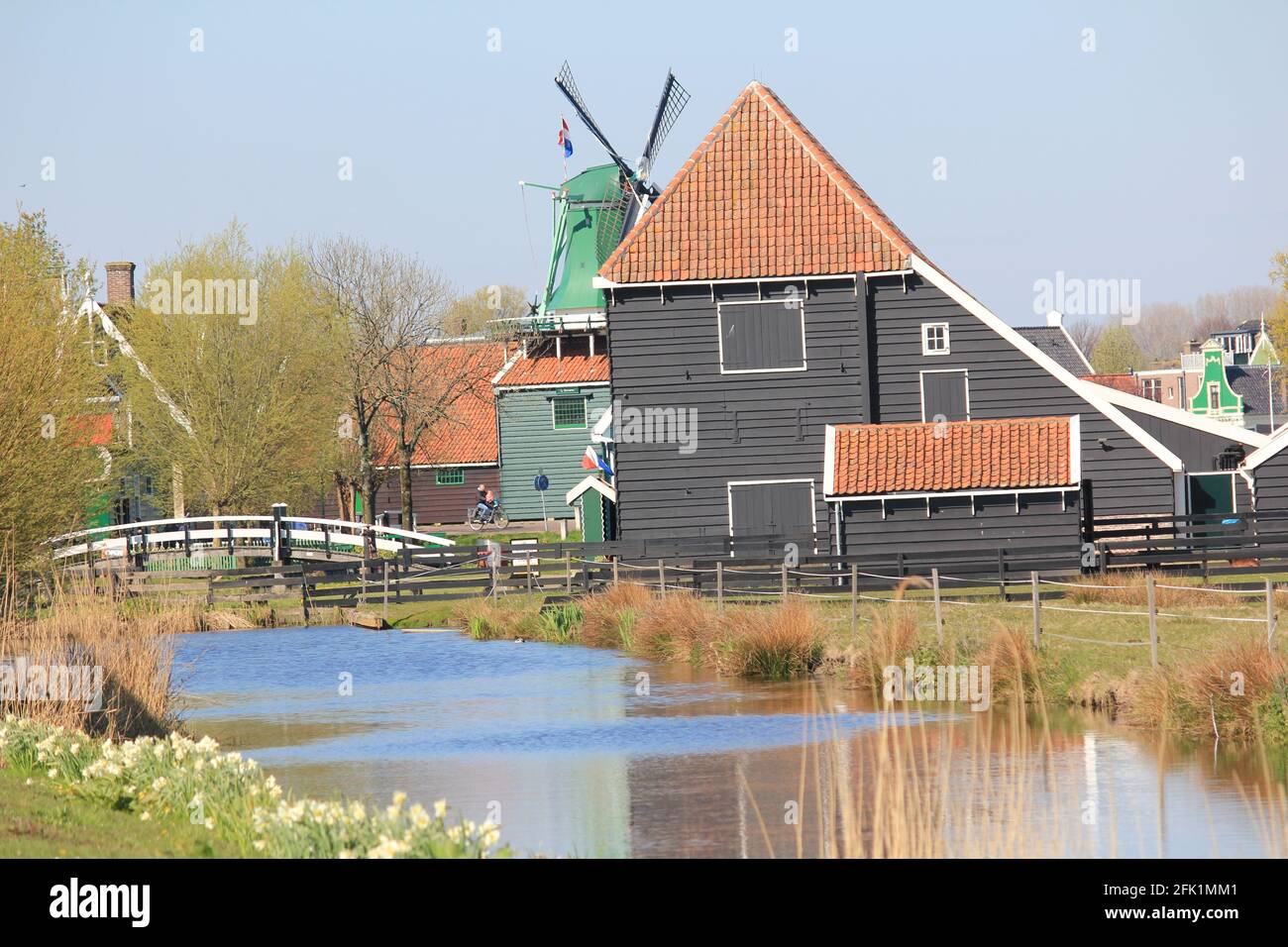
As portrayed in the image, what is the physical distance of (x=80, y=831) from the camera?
35.5ft

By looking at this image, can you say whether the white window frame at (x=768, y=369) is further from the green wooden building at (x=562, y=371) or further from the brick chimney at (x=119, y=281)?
the brick chimney at (x=119, y=281)

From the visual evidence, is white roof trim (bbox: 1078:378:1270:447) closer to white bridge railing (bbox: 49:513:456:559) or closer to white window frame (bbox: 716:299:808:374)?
white window frame (bbox: 716:299:808:374)

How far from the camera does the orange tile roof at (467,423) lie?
60719mm

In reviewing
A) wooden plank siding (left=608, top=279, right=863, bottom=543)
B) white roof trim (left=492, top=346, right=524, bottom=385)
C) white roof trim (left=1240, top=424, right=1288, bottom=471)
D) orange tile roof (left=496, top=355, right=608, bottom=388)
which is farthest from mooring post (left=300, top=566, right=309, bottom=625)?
white roof trim (left=492, top=346, right=524, bottom=385)

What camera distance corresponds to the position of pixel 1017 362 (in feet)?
110

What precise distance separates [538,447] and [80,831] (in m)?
48.7

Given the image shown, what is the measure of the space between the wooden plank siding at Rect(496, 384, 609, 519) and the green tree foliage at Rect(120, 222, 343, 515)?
41.0ft

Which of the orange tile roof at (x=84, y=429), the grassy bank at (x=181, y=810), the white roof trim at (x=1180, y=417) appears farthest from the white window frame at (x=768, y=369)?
the grassy bank at (x=181, y=810)

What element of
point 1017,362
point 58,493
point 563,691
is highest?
point 1017,362

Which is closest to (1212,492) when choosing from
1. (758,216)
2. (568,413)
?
(758,216)

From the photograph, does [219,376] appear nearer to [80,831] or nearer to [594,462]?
[594,462]
